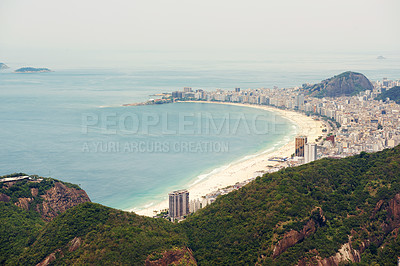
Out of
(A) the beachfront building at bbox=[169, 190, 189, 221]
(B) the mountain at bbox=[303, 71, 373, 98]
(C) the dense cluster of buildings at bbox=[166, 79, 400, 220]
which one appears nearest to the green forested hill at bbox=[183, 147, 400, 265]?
(A) the beachfront building at bbox=[169, 190, 189, 221]

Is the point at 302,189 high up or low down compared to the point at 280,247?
up

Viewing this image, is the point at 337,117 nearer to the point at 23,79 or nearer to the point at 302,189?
the point at 302,189

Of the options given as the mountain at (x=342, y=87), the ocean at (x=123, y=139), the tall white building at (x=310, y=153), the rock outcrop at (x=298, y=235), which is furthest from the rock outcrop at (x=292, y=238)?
the mountain at (x=342, y=87)

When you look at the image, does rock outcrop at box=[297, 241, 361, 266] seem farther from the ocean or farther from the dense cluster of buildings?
the ocean

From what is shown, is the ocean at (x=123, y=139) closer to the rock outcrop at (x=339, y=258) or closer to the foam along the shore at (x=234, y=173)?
the foam along the shore at (x=234, y=173)

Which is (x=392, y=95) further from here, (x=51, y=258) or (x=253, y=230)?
(x=51, y=258)

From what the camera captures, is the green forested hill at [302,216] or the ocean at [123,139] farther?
the ocean at [123,139]

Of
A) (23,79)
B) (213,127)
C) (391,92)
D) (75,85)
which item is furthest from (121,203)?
(23,79)
